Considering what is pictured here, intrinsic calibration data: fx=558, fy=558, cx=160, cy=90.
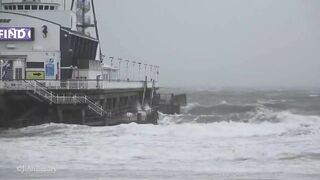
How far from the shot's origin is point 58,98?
118 feet

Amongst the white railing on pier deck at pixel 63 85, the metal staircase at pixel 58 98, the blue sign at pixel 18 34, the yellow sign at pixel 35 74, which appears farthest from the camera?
the blue sign at pixel 18 34

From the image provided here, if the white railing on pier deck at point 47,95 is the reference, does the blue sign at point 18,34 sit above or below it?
above

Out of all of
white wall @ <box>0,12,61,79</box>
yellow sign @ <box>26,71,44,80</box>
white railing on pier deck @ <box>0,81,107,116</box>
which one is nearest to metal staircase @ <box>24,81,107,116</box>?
white railing on pier deck @ <box>0,81,107,116</box>

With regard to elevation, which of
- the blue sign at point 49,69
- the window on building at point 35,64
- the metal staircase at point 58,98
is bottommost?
the metal staircase at point 58,98

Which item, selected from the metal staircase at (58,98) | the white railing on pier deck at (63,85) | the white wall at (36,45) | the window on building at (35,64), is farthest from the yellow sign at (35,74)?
the metal staircase at (58,98)

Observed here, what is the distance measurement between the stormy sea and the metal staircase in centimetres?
319

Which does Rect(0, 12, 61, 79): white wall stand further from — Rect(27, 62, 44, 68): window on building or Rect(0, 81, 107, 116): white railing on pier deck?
Rect(0, 81, 107, 116): white railing on pier deck

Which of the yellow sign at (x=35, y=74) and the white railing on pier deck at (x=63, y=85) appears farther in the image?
the yellow sign at (x=35, y=74)

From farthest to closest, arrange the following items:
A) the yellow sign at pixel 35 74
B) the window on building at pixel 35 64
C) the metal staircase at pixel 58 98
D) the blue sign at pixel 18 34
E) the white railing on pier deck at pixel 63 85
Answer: the blue sign at pixel 18 34
the window on building at pixel 35 64
the yellow sign at pixel 35 74
the white railing on pier deck at pixel 63 85
the metal staircase at pixel 58 98

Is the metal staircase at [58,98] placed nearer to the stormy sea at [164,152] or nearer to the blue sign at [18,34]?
the stormy sea at [164,152]

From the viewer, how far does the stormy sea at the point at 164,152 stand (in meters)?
17.2

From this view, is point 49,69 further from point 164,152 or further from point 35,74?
point 164,152

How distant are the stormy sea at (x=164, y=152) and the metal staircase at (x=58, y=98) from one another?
10.5ft

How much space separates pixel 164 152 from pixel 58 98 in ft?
51.9
